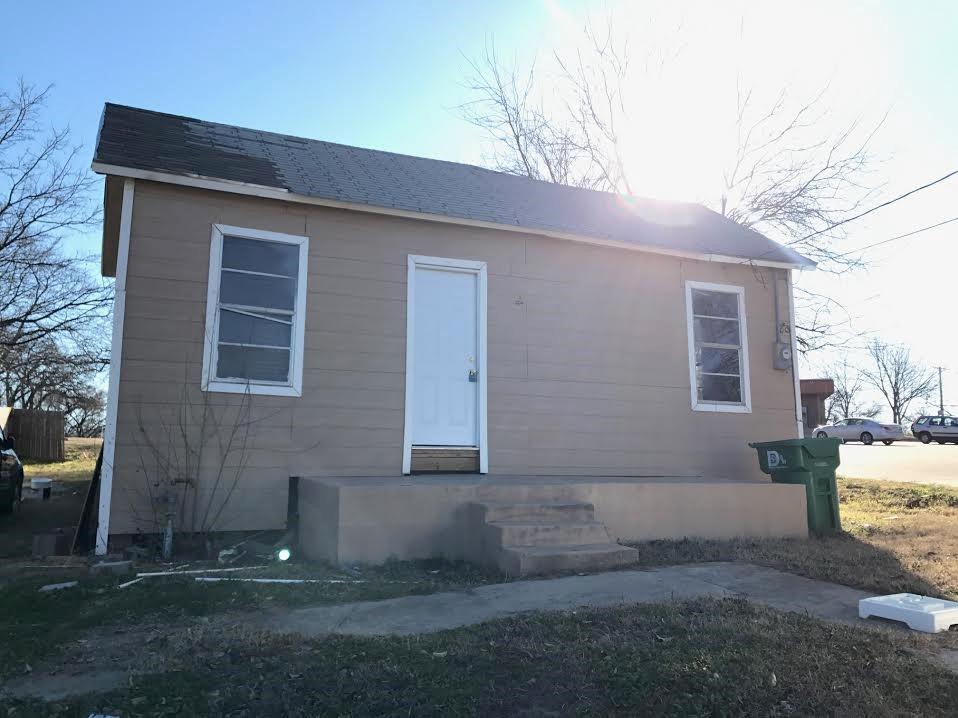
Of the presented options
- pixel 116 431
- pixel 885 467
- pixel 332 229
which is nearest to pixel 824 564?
pixel 332 229

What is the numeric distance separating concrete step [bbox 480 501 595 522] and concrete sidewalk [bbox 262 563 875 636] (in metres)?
0.82

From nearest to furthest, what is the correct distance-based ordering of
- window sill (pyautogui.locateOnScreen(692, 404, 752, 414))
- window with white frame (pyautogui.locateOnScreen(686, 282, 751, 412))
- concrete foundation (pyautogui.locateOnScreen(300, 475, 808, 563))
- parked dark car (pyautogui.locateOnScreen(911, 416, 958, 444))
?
concrete foundation (pyautogui.locateOnScreen(300, 475, 808, 563)), window sill (pyautogui.locateOnScreen(692, 404, 752, 414)), window with white frame (pyautogui.locateOnScreen(686, 282, 751, 412)), parked dark car (pyautogui.locateOnScreen(911, 416, 958, 444))

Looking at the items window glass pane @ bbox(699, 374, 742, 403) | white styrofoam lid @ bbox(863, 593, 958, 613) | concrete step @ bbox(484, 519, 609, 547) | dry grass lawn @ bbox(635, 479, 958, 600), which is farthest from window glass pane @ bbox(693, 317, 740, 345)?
white styrofoam lid @ bbox(863, 593, 958, 613)

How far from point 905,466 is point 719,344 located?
39.6 feet

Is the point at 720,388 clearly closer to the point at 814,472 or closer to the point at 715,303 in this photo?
the point at 715,303

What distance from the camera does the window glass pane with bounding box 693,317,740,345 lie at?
880 cm

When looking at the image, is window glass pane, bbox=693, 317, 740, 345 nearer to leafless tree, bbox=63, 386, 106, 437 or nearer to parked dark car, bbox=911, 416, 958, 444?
parked dark car, bbox=911, 416, 958, 444

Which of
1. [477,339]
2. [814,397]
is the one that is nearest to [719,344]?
[814,397]

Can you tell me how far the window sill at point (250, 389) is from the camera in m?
6.43

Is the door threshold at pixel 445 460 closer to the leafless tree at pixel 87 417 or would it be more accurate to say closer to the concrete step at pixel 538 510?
the concrete step at pixel 538 510

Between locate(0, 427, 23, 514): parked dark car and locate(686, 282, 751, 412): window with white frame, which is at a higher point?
locate(686, 282, 751, 412): window with white frame

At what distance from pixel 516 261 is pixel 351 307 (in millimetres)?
2028

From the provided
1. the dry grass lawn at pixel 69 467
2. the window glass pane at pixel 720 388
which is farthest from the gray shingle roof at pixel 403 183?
the dry grass lawn at pixel 69 467

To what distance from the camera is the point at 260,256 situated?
22.4 ft
